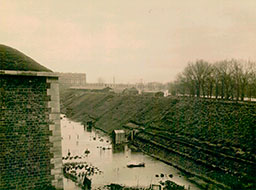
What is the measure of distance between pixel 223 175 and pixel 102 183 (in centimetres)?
823

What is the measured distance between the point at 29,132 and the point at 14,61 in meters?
3.27

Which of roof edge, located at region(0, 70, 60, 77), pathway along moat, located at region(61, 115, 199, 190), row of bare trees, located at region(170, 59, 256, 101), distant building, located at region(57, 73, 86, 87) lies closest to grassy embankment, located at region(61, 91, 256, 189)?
pathway along moat, located at region(61, 115, 199, 190)

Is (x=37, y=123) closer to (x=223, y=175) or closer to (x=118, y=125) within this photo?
(x=223, y=175)

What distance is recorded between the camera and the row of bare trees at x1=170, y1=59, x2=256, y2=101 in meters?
50.8

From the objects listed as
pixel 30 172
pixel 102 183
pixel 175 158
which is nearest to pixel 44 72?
pixel 30 172

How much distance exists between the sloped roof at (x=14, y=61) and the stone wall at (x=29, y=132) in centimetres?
50

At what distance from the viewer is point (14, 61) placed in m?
10.7

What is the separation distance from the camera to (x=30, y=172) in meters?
10.3

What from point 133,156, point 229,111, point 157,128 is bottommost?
point 133,156

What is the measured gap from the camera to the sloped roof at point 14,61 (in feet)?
33.6

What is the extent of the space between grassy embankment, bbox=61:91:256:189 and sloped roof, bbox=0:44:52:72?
12.7 metres

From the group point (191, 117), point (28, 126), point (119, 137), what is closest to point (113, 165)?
point (119, 137)

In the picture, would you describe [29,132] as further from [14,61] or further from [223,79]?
[223,79]

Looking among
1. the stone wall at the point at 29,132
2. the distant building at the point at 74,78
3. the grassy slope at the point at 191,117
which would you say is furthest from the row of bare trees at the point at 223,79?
the distant building at the point at 74,78
